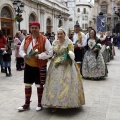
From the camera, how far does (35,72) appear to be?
4.53 m

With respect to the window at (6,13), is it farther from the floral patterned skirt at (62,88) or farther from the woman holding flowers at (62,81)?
the floral patterned skirt at (62,88)

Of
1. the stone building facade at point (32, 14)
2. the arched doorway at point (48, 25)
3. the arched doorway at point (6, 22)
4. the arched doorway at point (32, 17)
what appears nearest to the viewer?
the arched doorway at point (6, 22)

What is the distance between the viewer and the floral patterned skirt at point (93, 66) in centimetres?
Result: 764

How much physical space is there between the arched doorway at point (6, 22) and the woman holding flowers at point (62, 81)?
17.7m

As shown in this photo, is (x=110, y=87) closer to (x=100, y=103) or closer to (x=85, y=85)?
(x=85, y=85)

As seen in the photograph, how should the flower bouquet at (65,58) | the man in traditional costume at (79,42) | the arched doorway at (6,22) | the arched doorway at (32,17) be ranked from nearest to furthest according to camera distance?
the flower bouquet at (65,58), the man in traditional costume at (79,42), the arched doorway at (6,22), the arched doorway at (32,17)

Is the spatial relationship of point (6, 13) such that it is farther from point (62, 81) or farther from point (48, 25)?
point (62, 81)

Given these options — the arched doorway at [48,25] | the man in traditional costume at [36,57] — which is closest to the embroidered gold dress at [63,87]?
the man in traditional costume at [36,57]

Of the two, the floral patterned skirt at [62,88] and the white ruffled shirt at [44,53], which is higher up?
the white ruffled shirt at [44,53]

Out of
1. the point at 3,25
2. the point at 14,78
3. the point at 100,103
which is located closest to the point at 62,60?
the point at 100,103

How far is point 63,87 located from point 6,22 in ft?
61.9

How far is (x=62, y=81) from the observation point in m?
4.32

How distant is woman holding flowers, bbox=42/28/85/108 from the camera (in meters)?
4.28

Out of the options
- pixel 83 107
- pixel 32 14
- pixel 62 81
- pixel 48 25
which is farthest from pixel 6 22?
pixel 62 81
